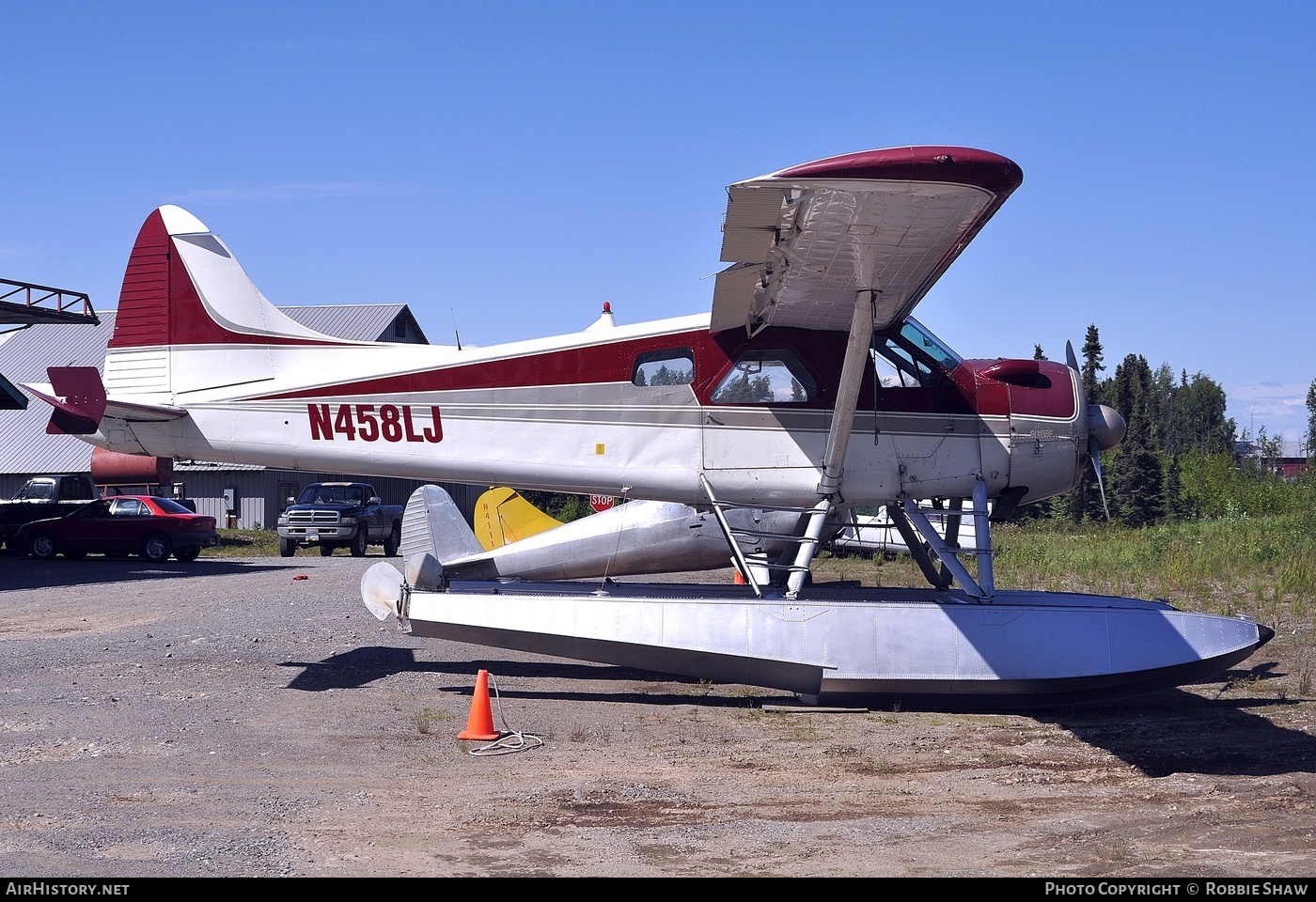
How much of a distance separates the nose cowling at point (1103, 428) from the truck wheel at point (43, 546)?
25.4 metres

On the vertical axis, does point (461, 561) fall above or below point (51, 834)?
above

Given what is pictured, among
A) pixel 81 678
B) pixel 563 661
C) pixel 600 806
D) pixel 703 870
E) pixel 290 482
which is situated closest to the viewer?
pixel 703 870

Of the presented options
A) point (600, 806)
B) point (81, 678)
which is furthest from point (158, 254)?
point (600, 806)

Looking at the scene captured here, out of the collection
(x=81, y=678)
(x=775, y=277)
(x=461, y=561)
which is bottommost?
(x=81, y=678)

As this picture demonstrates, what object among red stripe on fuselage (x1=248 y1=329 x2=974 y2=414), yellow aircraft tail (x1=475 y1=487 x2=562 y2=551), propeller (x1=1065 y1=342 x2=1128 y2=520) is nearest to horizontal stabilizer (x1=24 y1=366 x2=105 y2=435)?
red stripe on fuselage (x1=248 y1=329 x2=974 y2=414)

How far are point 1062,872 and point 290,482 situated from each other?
3835 centimetres

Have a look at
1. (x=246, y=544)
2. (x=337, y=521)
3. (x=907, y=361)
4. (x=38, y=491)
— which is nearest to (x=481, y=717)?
(x=907, y=361)

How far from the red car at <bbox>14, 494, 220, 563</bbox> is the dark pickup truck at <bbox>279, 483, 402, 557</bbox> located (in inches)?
77.3

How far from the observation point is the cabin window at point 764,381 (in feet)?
31.4

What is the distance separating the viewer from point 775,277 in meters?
8.43

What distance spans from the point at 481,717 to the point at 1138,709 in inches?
210

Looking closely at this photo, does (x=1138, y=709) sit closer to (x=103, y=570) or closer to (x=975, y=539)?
(x=975, y=539)

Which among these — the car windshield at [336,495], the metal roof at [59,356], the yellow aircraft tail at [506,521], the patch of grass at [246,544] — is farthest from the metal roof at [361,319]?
the yellow aircraft tail at [506,521]
